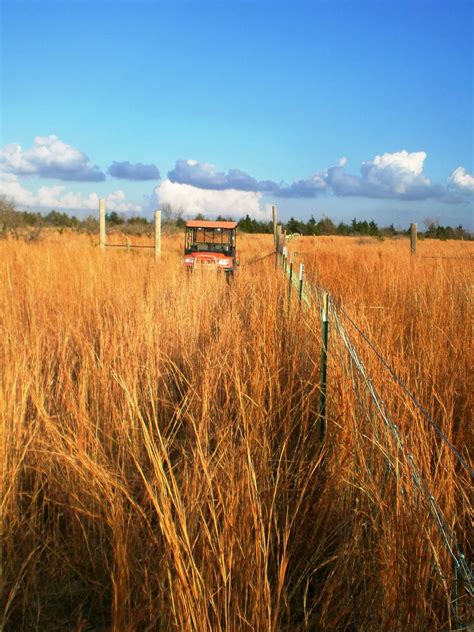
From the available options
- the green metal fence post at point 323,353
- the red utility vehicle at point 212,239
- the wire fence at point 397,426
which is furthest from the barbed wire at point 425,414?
the red utility vehicle at point 212,239

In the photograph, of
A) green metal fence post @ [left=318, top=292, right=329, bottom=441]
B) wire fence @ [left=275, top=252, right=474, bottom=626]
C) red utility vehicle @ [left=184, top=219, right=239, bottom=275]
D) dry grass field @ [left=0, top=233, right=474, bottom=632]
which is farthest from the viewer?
red utility vehicle @ [left=184, top=219, right=239, bottom=275]

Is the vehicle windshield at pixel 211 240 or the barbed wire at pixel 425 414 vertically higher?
the vehicle windshield at pixel 211 240

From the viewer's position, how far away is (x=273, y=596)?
1.96 metres

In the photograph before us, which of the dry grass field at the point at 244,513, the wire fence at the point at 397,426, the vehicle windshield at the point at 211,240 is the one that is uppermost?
the vehicle windshield at the point at 211,240

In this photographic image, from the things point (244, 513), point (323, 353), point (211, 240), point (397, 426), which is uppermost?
point (211, 240)

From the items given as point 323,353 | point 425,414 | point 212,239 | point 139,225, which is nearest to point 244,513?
point 425,414

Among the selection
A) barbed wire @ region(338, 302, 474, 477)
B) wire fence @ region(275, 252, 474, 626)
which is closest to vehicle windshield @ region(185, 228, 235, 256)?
wire fence @ region(275, 252, 474, 626)

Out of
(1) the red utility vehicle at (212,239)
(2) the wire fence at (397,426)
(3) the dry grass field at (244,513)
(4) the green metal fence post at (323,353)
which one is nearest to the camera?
(2) the wire fence at (397,426)

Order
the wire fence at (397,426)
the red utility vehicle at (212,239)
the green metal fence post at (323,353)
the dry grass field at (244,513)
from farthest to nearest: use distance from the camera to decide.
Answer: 1. the red utility vehicle at (212,239)
2. the green metal fence post at (323,353)
3. the dry grass field at (244,513)
4. the wire fence at (397,426)

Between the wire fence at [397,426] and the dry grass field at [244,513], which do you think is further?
the dry grass field at [244,513]

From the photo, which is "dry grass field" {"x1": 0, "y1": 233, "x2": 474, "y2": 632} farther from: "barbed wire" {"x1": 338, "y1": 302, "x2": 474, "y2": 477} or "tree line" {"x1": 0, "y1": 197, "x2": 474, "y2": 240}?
"tree line" {"x1": 0, "y1": 197, "x2": 474, "y2": 240}

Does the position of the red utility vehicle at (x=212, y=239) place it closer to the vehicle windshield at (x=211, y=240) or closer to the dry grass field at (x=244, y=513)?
the vehicle windshield at (x=211, y=240)

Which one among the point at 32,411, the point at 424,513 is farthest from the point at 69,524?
the point at 424,513

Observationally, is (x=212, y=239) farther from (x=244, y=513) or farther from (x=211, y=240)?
(x=244, y=513)
